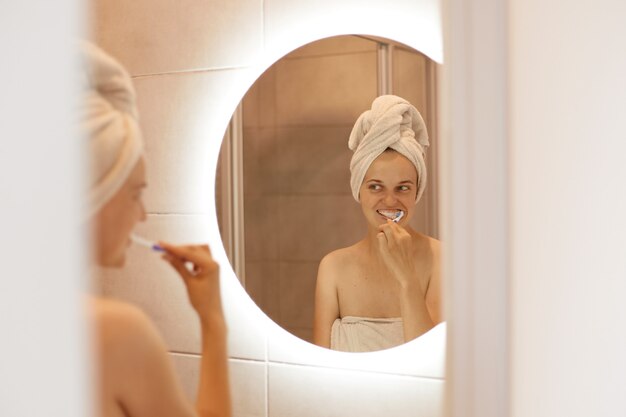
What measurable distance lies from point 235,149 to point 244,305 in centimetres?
19

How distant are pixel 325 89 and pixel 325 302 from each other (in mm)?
298

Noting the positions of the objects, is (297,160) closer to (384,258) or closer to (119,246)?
(384,258)

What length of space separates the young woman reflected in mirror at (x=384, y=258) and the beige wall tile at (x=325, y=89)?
0.08 feet

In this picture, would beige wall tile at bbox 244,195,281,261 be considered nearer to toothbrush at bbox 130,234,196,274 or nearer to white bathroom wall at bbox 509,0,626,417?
toothbrush at bbox 130,234,196,274

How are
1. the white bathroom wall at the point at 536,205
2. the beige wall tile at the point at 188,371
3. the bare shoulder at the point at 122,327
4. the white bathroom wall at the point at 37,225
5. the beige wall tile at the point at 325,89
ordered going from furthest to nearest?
1. the white bathroom wall at the point at 536,205
2. the beige wall tile at the point at 325,89
3. the beige wall tile at the point at 188,371
4. the bare shoulder at the point at 122,327
5. the white bathroom wall at the point at 37,225

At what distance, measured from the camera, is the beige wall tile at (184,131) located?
2.35 feet

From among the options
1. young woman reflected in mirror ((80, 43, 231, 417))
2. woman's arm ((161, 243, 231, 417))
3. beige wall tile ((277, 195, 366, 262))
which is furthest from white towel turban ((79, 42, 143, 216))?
beige wall tile ((277, 195, 366, 262))

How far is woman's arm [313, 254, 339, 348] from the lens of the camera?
1.02 metres

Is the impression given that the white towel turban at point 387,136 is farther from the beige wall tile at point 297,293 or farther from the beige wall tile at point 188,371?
the beige wall tile at point 188,371

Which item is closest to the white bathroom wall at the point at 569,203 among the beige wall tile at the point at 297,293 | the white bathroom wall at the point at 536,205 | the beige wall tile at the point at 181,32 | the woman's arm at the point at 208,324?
the white bathroom wall at the point at 536,205

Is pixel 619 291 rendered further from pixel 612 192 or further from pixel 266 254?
pixel 266 254

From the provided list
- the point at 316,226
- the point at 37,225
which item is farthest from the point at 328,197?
the point at 37,225

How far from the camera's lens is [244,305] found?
87cm

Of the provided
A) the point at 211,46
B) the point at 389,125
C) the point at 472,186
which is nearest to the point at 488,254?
the point at 472,186
